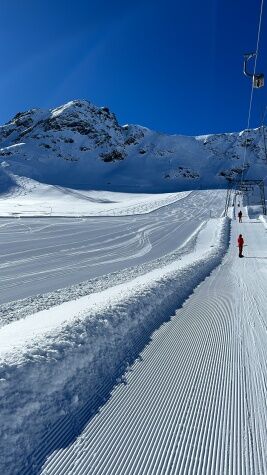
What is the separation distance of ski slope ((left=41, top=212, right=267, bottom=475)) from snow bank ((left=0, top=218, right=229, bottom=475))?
0.59 feet

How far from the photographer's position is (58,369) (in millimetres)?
4492

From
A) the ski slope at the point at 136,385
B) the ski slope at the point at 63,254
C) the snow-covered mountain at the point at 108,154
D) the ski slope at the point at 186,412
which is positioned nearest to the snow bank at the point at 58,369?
the ski slope at the point at 136,385

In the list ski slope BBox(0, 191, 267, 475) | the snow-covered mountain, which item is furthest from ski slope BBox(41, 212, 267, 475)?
the snow-covered mountain

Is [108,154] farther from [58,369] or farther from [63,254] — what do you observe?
[58,369]

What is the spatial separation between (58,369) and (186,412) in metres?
1.41

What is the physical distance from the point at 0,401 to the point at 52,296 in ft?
20.8

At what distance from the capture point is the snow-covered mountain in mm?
128750

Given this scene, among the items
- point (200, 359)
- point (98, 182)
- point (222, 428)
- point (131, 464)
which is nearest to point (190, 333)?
point (200, 359)

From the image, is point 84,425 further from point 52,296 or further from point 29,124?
point 29,124

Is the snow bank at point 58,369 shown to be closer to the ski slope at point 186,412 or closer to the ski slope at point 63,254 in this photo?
the ski slope at point 186,412

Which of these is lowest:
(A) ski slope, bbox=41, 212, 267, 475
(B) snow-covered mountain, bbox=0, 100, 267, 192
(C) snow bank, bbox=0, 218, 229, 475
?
(A) ski slope, bbox=41, 212, 267, 475

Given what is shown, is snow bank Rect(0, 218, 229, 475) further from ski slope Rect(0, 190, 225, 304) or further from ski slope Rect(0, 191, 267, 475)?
ski slope Rect(0, 190, 225, 304)

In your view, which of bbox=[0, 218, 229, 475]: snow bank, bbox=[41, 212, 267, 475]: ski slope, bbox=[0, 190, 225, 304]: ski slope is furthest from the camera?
bbox=[0, 190, 225, 304]: ski slope

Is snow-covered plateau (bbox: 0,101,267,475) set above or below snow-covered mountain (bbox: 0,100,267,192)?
below
